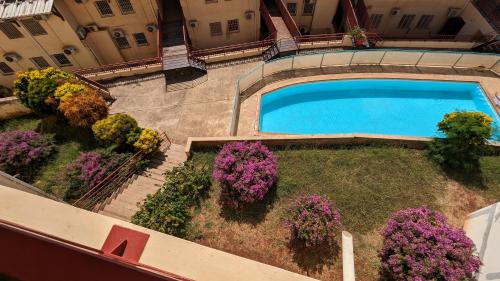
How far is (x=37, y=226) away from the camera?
6391 millimetres

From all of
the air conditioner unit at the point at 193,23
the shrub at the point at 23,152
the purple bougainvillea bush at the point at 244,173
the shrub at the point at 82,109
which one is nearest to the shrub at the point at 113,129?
the shrub at the point at 82,109

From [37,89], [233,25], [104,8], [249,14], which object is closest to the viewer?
[37,89]

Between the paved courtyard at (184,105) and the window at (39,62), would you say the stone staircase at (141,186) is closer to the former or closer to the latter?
the paved courtyard at (184,105)

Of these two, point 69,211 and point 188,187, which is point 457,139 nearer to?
point 188,187

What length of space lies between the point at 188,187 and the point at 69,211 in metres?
6.92

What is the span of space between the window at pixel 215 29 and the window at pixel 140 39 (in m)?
6.27

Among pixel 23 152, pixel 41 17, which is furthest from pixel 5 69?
pixel 23 152

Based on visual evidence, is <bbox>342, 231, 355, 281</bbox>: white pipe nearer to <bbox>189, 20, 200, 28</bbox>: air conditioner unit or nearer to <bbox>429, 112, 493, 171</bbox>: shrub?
<bbox>429, 112, 493, 171</bbox>: shrub

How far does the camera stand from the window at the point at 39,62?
21.8 metres

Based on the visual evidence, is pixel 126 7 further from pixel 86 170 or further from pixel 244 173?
pixel 244 173

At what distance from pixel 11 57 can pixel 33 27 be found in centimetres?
372

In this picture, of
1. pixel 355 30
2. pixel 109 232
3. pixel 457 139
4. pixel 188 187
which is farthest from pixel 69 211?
pixel 355 30

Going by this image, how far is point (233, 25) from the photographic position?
23.6 metres

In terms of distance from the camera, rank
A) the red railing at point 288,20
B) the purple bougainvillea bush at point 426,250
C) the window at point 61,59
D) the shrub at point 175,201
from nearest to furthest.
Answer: the purple bougainvillea bush at point 426,250, the shrub at point 175,201, the window at point 61,59, the red railing at point 288,20
